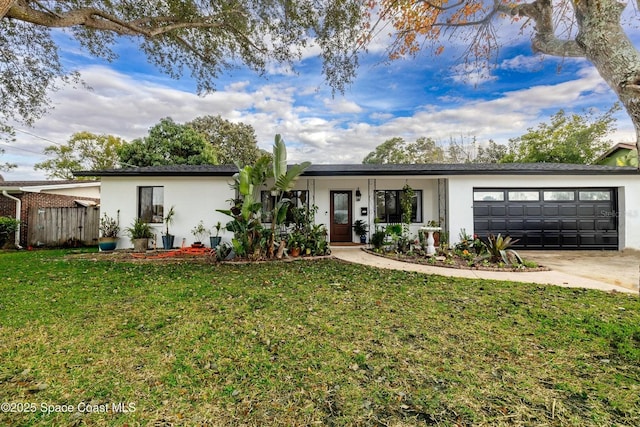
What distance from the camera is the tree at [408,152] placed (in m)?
30.3

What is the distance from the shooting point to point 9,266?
7.12 metres

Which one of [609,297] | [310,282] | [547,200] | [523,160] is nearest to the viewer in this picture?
[609,297]

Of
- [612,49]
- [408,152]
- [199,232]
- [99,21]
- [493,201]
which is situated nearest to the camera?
[612,49]

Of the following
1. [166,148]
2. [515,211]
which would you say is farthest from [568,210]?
[166,148]

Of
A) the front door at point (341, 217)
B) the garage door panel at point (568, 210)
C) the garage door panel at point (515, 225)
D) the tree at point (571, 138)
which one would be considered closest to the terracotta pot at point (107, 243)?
the front door at point (341, 217)

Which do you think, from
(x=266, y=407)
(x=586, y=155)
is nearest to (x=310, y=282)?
(x=266, y=407)

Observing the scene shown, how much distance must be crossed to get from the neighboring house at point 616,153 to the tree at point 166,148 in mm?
28098

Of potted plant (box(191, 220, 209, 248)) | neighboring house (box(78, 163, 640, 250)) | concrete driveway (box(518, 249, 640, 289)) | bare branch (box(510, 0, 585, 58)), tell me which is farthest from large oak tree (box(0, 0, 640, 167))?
concrete driveway (box(518, 249, 640, 289))

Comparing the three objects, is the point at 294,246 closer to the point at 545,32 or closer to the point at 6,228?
the point at 545,32

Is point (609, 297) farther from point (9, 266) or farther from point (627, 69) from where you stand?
point (9, 266)

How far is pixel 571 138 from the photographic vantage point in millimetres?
20953

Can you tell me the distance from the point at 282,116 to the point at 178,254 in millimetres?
9537

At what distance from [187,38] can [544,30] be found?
8316 millimetres

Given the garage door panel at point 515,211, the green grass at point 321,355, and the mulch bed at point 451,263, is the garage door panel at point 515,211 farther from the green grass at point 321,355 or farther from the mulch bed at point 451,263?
the green grass at point 321,355
